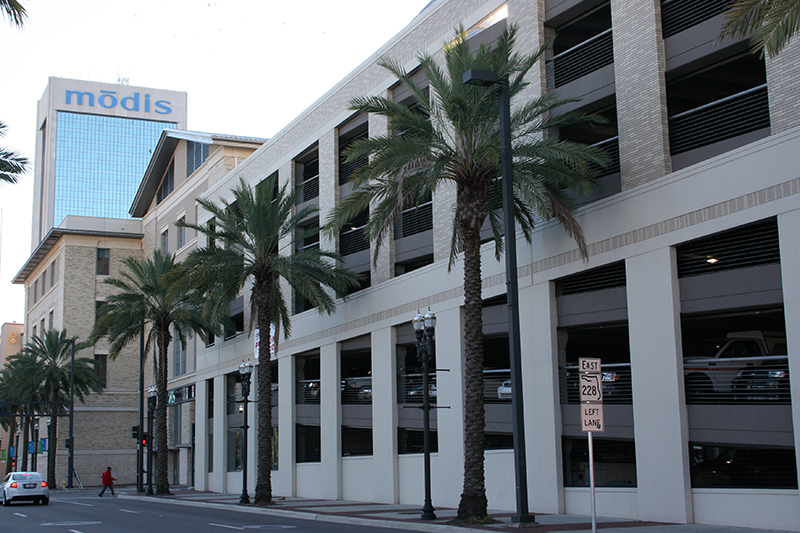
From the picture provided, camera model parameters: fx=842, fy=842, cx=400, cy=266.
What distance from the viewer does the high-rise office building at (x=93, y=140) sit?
148500mm

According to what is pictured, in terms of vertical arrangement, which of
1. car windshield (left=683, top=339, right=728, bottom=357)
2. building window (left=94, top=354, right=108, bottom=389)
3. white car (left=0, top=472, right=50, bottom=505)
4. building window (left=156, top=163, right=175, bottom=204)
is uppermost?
building window (left=156, top=163, right=175, bottom=204)

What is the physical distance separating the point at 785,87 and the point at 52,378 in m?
60.1

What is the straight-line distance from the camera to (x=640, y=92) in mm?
20875

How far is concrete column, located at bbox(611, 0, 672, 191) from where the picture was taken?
2028 centimetres

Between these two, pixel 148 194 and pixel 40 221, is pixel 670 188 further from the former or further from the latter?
pixel 40 221

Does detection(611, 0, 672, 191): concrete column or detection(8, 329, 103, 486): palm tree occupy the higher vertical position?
detection(611, 0, 672, 191): concrete column

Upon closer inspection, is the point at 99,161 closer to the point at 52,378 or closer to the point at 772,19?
the point at 52,378

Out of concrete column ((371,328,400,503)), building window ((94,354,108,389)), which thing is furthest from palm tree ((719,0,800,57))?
building window ((94,354,108,389))

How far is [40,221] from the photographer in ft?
504

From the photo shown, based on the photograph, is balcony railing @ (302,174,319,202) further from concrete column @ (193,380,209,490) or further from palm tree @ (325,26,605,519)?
palm tree @ (325,26,605,519)

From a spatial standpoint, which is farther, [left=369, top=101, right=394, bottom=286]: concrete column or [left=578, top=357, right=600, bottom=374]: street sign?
[left=369, top=101, right=394, bottom=286]: concrete column

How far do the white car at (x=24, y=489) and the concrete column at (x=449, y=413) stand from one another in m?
18.4

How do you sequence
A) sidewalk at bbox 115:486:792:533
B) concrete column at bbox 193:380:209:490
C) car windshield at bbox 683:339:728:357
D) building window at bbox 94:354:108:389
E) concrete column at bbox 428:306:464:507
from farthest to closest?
building window at bbox 94:354:108:389
concrete column at bbox 193:380:209:490
concrete column at bbox 428:306:464:507
car windshield at bbox 683:339:728:357
sidewalk at bbox 115:486:792:533

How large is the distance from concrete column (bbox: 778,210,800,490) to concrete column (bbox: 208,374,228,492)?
33688 mm
